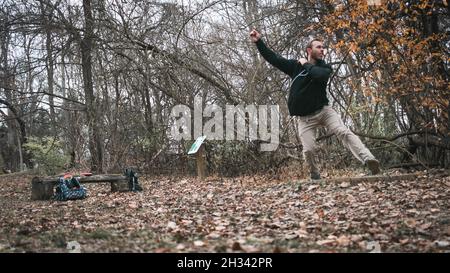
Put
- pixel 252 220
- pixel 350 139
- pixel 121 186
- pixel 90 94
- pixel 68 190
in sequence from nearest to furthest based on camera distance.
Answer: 1. pixel 252 220
2. pixel 350 139
3. pixel 68 190
4. pixel 121 186
5. pixel 90 94

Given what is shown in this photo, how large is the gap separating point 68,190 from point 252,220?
484 centimetres

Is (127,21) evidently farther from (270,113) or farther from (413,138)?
(413,138)

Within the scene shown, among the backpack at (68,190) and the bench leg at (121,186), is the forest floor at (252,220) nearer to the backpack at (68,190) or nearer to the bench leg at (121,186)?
the backpack at (68,190)

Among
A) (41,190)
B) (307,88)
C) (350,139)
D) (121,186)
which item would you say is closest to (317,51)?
(307,88)

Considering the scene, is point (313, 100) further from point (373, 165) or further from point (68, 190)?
point (68, 190)

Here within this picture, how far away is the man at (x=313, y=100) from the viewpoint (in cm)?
741

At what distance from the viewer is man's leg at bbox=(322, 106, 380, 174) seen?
7375mm

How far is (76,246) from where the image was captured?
4348 millimetres

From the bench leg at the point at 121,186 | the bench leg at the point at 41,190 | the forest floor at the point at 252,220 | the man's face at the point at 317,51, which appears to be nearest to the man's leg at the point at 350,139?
the forest floor at the point at 252,220

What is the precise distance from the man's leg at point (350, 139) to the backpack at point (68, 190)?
4.75 meters

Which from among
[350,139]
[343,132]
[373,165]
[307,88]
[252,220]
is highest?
[307,88]

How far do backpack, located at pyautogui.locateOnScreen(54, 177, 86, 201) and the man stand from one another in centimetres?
435

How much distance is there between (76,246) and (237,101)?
895 centimetres

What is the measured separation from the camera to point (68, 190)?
942 centimetres
